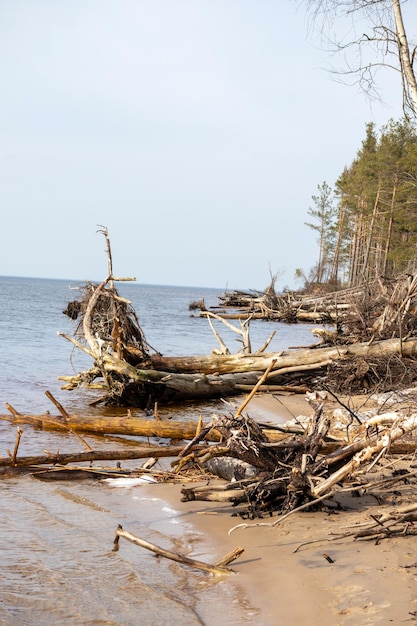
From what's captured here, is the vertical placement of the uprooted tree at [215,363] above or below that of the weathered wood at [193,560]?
above

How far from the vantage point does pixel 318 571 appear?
4219 mm

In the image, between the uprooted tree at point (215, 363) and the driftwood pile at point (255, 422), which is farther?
the uprooted tree at point (215, 363)

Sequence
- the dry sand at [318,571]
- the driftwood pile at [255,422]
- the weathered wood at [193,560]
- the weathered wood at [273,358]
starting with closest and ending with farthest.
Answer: the dry sand at [318,571]
the weathered wood at [193,560]
the driftwood pile at [255,422]
the weathered wood at [273,358]

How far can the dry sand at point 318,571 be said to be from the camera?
364 centimetres

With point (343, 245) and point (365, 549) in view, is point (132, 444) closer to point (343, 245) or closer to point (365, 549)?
point (365, 549)

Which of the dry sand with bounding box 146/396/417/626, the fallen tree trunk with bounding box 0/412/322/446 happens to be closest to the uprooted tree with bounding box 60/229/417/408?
the fallen tree trunk with bounding box 0/412/322/446

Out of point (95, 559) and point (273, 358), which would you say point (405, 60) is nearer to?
point (273, 358)

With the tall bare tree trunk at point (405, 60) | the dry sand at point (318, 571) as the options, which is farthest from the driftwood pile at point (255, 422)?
the tall bare tree trunk at point (405, 60)

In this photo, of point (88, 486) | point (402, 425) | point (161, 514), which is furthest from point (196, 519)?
point (402, 425)

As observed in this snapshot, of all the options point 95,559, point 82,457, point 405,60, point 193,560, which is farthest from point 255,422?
point 405,60

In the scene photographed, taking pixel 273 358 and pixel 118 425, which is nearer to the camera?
pixel 118 425

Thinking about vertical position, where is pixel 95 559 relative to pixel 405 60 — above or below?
below

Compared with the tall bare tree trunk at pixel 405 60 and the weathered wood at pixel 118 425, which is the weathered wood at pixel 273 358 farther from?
the tall bare tree trunk at pixel 405 60

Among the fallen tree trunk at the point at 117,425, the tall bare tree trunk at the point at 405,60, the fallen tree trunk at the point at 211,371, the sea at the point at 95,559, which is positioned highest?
the tall bare tree trunk at the point at 405,60
